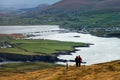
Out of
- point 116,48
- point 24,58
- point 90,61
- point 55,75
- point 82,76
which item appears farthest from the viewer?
point 116,48

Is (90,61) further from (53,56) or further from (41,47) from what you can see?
(41,47)

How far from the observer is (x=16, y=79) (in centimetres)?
5141

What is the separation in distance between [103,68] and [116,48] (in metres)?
130

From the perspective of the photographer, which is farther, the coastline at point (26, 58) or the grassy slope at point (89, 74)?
the coastline at point (26, 58)

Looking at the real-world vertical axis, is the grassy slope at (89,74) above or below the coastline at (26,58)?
above

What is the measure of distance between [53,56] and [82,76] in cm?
11751

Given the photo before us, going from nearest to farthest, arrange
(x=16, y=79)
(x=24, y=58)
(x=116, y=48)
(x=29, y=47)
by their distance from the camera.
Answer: (x=16, y=79)
(x=24, y=58)
(x=116, y=48)
(x=29, y=47)

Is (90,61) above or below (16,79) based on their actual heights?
below

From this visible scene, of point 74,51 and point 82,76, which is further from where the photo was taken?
point 74,51

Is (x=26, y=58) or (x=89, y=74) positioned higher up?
(x=89, y=74)

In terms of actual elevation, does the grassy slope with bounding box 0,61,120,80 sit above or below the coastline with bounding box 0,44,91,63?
above

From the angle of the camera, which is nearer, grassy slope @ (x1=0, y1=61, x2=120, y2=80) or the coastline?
grassy slope @ (x1=0, y1=61, x2=120, y2=80)

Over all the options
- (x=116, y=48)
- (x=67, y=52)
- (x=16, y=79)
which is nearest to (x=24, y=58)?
(x=67, y=52)

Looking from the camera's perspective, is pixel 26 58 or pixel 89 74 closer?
pixel 89 74
